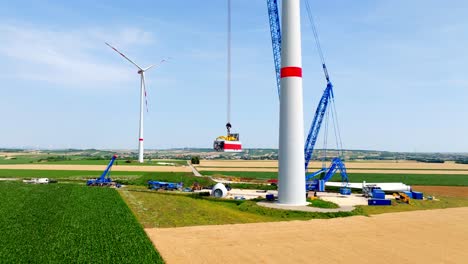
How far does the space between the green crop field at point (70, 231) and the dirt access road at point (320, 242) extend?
111 inches

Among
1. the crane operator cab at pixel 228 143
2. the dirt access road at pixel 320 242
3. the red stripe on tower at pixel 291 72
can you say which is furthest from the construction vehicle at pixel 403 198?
the red stripe on tower at pixel 291 72

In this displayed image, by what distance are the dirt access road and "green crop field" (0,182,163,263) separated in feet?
9.21

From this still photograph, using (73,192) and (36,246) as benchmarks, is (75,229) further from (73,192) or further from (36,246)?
(73,192)

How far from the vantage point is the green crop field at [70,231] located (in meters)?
30.7

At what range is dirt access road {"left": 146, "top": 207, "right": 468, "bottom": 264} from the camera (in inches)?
1278

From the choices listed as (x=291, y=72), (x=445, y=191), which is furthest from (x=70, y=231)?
(x=445, y=191)

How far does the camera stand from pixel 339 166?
98438 millimetres

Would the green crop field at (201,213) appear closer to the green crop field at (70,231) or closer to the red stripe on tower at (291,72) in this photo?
the green crop field at (70,231)

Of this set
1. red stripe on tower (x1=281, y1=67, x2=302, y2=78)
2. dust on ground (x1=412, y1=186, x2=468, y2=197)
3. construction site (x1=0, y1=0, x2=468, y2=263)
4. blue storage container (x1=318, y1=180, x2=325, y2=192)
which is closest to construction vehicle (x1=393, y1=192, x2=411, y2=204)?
construction site (x1=0, y1=0, x2=468, y2=263)

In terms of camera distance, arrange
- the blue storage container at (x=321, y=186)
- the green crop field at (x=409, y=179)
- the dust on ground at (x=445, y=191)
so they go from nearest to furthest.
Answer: the dust on ground at (x=445, y=191)
the blue storage container at (x=321, y=186)
the green crop field at (x=409, y=179)

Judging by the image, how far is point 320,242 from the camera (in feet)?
125

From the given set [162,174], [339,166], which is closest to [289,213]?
[339,166]

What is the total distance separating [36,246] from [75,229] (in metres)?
6.72

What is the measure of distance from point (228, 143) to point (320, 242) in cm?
3476
